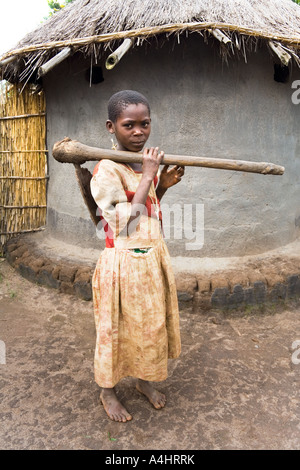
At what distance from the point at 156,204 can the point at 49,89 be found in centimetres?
314

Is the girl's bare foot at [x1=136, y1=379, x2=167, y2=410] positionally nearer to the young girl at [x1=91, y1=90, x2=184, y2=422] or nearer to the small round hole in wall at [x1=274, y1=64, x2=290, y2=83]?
the young girl at [x1=91, y1=90, x2=184, y2=422]

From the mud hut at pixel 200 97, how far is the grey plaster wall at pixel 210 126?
0.01 m

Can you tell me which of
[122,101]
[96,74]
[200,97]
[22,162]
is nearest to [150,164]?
[122,101]

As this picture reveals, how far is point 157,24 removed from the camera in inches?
126

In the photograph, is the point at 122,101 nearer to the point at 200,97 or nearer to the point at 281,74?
the point at 200,97

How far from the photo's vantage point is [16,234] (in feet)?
16.5

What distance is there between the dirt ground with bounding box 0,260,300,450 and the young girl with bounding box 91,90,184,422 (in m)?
0.18

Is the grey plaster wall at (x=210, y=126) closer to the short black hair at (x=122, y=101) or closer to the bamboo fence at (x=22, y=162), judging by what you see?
the bamboo fence at (x=22, y=162)

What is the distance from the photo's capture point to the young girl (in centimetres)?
179

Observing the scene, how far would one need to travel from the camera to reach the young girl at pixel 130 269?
1.79 metres

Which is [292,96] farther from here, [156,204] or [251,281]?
[156,204]

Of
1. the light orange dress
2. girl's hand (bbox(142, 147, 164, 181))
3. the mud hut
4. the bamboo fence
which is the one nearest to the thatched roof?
the mud hut

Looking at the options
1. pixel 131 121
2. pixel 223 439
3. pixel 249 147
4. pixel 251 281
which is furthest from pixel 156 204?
pixel 249 147

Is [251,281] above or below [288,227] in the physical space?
below
